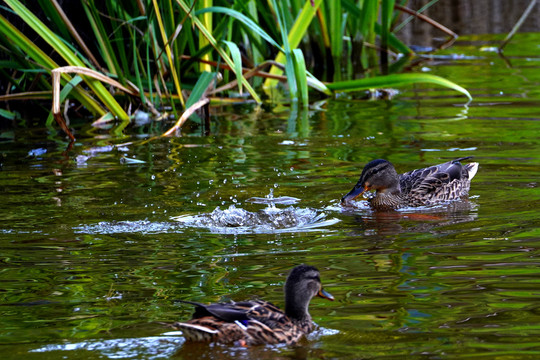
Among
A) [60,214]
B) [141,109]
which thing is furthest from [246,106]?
[60,214]

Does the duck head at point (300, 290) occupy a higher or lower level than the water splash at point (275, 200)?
higher

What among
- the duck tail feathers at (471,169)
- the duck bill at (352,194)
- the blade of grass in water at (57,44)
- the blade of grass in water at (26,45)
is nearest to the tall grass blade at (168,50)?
the blade of grass in water at (57,44)

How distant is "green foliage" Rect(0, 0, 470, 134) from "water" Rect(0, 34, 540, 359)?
23.4 inches

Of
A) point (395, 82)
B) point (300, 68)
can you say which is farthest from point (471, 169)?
point (300, 68)

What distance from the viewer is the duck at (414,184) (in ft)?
25.0

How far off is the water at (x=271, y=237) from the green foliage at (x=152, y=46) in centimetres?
59

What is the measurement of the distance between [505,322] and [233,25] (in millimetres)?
8634

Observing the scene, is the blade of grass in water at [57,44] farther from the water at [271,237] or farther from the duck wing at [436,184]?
the duck wing at [436,184]

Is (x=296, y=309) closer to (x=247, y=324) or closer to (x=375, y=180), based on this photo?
(x=247, y=324)

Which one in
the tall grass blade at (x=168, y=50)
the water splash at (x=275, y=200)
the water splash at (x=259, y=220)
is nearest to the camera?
the water splash at (x=259, y=220)

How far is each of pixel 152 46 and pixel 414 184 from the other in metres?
4.10

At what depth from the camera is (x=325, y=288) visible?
5043 millimetres

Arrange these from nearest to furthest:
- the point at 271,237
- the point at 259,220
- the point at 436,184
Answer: the point at 271,237, the point at 259,220, the point at 436,184

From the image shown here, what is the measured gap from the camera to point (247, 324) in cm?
419
